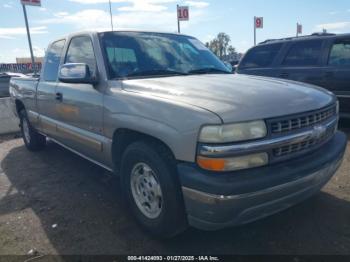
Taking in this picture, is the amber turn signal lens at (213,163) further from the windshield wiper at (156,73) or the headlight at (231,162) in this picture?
the windshield wiper at (156,73)

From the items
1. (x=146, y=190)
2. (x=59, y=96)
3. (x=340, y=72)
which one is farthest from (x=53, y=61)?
(x=340, y=72)

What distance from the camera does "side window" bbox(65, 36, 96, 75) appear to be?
3598mm

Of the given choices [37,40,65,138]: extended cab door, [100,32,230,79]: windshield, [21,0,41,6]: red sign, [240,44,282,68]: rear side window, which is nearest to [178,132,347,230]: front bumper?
[100,32,230,79]: windshield

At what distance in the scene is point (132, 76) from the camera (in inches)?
130

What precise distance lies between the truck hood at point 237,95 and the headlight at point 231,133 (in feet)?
0.16

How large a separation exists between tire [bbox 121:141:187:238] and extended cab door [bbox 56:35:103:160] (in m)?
→ 0.62

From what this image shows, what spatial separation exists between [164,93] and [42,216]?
199 cm

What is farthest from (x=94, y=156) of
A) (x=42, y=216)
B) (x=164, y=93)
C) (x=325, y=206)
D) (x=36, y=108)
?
(x=325, y=206)

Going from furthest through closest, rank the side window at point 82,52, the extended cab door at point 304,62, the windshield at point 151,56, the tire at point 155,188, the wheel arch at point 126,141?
the extended cab door at point 304,62
the side window at point 82,52
the windshield at point 151,56
the wheel arch at point 126,141
the tire at point 155,188

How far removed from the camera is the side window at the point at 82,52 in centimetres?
360

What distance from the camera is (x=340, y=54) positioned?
6285 millimetres

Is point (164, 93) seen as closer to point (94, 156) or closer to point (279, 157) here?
point (279, 157)

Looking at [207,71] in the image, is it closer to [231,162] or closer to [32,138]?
[231,162]

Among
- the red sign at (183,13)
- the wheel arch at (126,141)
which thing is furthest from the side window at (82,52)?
the red sign at (183,13)
